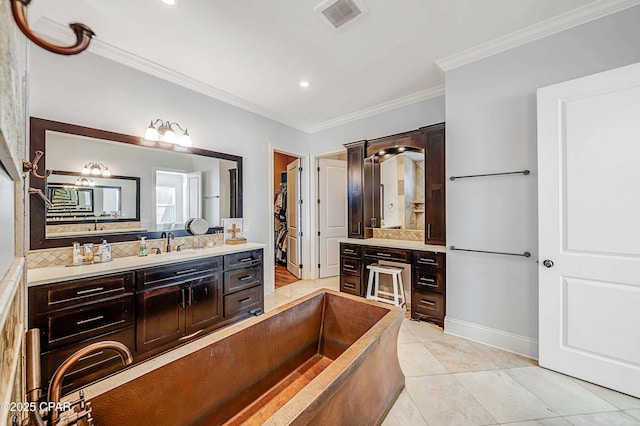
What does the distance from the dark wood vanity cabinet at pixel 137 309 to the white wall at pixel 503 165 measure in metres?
2.41

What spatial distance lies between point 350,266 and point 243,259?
1512 mm

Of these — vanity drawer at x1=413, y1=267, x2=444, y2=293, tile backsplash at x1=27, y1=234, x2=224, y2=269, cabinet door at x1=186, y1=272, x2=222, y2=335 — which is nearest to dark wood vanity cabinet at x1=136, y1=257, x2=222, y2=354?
cabinet door at x1=186, y1=272, x2=222, y2=335

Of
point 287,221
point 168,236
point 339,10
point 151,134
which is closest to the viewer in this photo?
point 339,10

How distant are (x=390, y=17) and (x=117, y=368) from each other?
141 inches

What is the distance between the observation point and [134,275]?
7.07 feet

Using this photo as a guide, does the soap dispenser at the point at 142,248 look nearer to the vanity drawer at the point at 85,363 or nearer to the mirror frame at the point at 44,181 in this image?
the mirror frame at the point at 44,181

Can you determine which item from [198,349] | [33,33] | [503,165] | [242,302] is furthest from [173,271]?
[503,165]

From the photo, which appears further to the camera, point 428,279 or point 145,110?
point 428,279

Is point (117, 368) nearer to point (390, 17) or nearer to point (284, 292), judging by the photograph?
point (284, 292)

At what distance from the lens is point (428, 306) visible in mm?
2938

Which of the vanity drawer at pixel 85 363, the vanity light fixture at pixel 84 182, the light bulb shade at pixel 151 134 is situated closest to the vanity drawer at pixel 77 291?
the vanity drawer at pixel 85 363

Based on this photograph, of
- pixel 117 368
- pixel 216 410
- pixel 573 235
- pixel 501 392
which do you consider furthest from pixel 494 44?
pixel 117 368

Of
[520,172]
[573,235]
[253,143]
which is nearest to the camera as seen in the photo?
[573,235]

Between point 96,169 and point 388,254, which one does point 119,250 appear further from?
point 388,254
